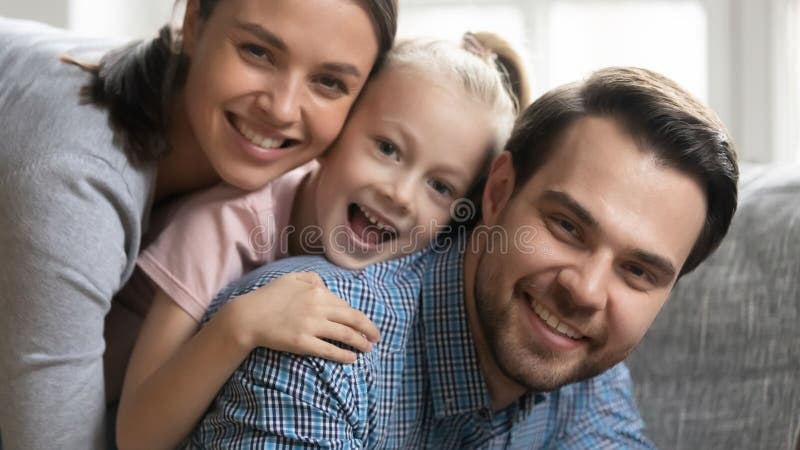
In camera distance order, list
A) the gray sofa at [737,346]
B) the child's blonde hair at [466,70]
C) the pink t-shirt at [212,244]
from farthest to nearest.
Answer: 1. the gray sofa at [737,346]
2. the child's blonde hair at [466,70]
3. the pink t-shirt at [212,244]

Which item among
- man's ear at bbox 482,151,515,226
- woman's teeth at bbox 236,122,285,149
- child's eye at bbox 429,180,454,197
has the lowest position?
child's eye at bbox 429,180,454,197

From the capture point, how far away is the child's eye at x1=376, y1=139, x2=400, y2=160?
160 centimetres

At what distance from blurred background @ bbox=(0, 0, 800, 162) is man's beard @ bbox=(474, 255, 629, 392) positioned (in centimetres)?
190

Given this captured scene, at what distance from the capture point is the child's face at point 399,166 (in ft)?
5.19

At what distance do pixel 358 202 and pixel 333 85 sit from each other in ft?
0.65

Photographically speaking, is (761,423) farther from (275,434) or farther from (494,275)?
(275,434)

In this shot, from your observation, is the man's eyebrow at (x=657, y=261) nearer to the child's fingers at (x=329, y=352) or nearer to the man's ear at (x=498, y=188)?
the man's ear at (x=498, y=188)

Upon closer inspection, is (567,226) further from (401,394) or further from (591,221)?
(401,394)

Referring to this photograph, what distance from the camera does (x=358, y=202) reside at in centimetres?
161

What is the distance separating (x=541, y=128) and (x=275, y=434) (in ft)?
2.07

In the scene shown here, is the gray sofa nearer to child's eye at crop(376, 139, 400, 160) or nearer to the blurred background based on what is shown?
child's eye at crop(376, 139, 400, 160)

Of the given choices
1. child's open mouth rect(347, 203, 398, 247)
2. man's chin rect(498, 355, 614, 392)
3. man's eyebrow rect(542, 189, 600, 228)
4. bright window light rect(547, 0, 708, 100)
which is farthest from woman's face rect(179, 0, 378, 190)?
bright window light rect(547, 0, 708, 100)

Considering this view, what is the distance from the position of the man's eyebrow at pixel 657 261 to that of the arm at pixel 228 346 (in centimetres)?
40

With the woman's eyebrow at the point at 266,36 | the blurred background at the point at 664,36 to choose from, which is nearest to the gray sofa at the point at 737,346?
the woman's eyebrow at the point at 266,36
